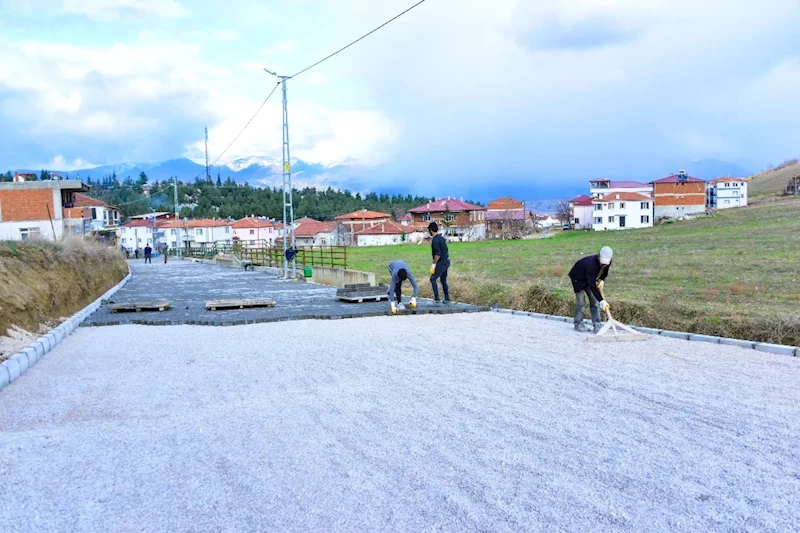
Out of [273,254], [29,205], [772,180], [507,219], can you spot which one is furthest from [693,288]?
[772,180]

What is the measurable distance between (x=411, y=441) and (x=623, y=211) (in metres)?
76.5

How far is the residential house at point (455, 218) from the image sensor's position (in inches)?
3388

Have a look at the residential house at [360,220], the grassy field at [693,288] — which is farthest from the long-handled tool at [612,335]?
the residential house at [360,220]

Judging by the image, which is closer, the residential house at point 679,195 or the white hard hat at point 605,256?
the white hard hat at point 605,256

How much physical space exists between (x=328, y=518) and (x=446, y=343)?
6.10 m

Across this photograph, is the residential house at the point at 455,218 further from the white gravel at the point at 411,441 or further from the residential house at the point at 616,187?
the white gravel at the point at 411,441

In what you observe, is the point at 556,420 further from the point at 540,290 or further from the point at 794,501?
the point at 540,290

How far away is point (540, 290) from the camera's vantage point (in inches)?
566

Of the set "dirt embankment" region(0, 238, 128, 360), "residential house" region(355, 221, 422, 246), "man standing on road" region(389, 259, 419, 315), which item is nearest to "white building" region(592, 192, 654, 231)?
"residential house" region(355, 221, 422, 246)

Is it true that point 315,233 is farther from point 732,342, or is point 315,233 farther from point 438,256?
point 732,342

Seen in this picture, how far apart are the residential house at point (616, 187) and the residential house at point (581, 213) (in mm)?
1772

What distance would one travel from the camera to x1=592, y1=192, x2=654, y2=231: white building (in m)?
76.8

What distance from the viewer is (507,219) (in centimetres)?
8888

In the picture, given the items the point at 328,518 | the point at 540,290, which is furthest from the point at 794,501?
the point at 540,290
